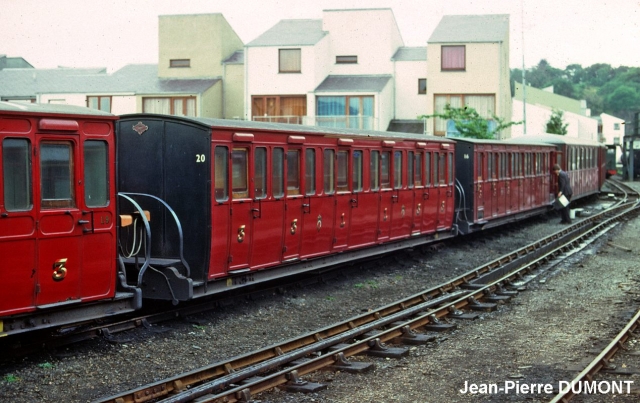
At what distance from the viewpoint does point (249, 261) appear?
13820mm

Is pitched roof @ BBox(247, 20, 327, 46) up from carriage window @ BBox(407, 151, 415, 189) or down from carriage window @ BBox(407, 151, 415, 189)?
up

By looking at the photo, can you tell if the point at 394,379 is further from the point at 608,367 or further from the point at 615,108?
the point at 615,108

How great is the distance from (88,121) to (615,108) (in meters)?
130

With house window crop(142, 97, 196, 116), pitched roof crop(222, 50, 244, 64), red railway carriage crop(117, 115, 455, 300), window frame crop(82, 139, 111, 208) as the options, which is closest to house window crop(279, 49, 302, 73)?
pitched roof crop(222, 50, 244, 64)

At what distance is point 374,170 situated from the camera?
60.6 ft

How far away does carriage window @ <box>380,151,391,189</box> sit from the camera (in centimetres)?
1881

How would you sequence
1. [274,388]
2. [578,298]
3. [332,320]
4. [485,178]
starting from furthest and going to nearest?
[485,178], [578,298], [332,320], [274,388]

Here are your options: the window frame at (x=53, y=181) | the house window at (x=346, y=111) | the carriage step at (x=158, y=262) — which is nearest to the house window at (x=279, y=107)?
the house window at (x=346, y=111)

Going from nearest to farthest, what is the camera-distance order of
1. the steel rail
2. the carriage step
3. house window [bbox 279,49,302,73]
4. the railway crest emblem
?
1. the steel rail
2. the carriage step
3. the railway crest emblem
4. house window [bbox 279,49,302,73]

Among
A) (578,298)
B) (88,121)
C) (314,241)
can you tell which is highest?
(88,121)

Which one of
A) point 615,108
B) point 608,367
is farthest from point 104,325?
point 615,108

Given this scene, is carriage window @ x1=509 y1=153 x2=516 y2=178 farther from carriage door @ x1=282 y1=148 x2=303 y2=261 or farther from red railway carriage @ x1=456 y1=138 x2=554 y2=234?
carriage door @ x1=282 y1=148 x2=303 y2=261

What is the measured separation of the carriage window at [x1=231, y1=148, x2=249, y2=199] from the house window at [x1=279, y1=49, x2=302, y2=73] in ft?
113

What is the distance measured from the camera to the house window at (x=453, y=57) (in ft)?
160
